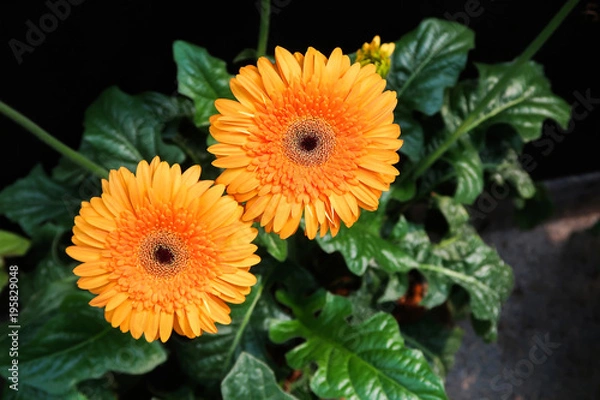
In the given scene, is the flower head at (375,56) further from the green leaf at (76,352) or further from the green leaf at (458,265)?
the green leaf at (76,352)

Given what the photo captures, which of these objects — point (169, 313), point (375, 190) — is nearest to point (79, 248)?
point (169, 313)

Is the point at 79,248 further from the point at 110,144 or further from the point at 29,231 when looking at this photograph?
the point at 29,231

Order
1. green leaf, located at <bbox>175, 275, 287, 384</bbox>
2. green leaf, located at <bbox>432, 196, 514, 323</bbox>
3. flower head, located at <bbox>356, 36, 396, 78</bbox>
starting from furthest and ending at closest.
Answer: green leaf, located at <bbox>432, 196, 514, 323</bbox> → green leaf, located at <bbox>175, 275, 287, 384</bbox> → flower head, located at <bbox>356, 36, 396, 78</bbox>

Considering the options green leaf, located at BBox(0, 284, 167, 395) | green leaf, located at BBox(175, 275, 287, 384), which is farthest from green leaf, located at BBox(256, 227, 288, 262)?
green leaf, located at BBox(0, 284, 167, 395)

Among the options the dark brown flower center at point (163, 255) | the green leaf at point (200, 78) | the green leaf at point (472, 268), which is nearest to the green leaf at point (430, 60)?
the green leaf at point (472, 268)

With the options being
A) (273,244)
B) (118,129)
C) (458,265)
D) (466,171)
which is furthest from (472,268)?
(118,129)

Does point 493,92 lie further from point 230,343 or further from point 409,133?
point 230,343

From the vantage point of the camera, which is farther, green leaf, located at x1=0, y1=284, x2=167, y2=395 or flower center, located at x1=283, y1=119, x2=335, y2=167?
green leaf, located at x1=0, y1=284, x2=167, y2=395

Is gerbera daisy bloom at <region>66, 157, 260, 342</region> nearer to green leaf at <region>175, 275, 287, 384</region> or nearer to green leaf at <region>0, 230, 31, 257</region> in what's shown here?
green leaf at <region>175, 275, 287, 384</region>
